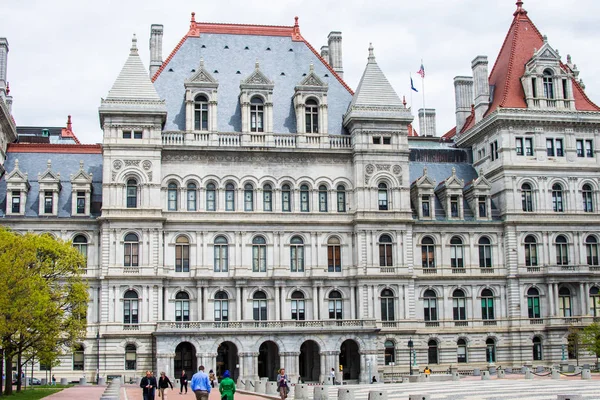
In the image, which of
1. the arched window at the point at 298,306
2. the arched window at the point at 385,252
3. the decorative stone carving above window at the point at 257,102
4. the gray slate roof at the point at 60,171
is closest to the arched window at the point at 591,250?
the arched window at the point at 385,252

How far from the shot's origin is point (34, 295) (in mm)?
52062

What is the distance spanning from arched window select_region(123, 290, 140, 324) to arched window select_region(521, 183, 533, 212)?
3415cm

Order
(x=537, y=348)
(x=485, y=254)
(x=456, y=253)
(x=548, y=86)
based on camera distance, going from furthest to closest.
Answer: (x=548, y=86), (x=485, y=254), (x=456, y=253), (x=537, y=348)

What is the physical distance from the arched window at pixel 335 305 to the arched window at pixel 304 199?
23.7ft

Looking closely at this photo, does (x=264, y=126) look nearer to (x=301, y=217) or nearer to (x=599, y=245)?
(x=301, y=217)

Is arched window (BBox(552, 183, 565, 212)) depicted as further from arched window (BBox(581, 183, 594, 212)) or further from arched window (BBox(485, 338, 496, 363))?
arched window (BBox(485, 338, 496, 363))

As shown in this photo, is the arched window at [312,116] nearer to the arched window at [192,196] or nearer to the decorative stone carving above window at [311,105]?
the decorative stone carving above window at [311,105]

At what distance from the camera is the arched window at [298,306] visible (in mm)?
76250

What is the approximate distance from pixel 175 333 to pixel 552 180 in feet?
116

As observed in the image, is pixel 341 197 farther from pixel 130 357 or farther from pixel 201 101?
pixel 130 357

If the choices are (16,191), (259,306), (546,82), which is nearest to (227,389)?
(259,306)

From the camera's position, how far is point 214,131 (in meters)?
76.6

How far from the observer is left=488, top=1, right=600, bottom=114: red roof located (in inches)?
3285

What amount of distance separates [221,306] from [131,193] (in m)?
11.6
